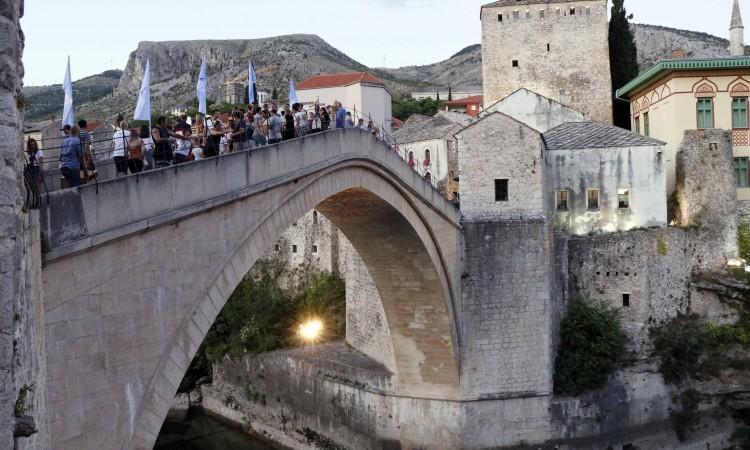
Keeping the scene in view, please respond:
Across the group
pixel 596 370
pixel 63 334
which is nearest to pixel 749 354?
pixel 596 370

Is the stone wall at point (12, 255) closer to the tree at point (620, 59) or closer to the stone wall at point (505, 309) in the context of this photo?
the stone wall at point (505, 309)

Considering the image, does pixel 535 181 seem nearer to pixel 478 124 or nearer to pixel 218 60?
pixel 478 124

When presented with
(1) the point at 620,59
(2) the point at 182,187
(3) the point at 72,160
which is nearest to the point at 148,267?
(2) the point at 182,187

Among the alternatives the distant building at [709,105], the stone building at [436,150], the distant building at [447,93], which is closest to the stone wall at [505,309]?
the stone building at [436,150]

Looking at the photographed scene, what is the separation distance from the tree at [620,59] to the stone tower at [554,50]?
1.78m

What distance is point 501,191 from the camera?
859 inches

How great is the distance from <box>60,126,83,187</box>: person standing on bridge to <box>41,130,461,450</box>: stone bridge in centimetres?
30

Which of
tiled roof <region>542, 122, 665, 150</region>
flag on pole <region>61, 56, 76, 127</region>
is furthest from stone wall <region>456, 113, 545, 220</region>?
flag on pole <region>61, 56, 76, 127</region>

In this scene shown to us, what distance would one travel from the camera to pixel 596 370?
2230 cm

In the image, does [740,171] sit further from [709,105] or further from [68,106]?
[68,106]

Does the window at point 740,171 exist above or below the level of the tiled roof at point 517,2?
below

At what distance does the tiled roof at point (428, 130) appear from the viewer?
103 feet

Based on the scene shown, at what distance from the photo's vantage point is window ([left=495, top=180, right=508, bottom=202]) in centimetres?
2177

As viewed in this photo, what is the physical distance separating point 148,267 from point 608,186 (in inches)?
742
